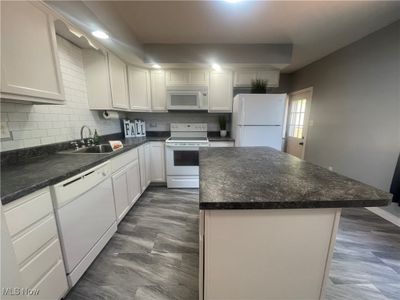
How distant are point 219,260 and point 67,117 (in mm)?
2211

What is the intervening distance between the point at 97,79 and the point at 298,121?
413cm

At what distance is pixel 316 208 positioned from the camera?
787mm

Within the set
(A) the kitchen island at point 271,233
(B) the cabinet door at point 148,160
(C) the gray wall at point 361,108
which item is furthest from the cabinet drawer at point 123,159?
(C) the gray wall at point 361,108

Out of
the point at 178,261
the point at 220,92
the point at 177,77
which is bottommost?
the point at 178,261

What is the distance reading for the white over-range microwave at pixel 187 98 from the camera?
3.13 m

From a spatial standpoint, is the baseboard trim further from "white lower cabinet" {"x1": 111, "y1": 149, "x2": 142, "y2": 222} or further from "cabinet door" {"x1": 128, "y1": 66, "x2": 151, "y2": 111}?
"cabinet door" {"x1": 128, "y1": 66, "x2": 151, "y2": 111}

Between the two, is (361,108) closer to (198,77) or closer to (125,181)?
(198,77)

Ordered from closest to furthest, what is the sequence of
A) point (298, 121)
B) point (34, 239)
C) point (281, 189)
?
point (281, 189), point (34, 239), point (298, 121)

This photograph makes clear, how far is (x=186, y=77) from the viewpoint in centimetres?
322

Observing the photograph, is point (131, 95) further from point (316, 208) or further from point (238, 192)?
point (316, 208)

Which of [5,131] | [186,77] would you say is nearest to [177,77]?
[186,77]

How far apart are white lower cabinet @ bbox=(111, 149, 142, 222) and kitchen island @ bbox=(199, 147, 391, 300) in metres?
1.38

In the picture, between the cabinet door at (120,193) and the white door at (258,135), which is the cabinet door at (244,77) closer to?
the white door at (258,135)

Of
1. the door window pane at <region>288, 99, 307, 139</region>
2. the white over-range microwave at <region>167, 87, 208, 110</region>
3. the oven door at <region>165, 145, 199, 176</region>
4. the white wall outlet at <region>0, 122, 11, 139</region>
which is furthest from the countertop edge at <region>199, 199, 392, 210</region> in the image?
the door window pane at <region>288, 99, 307, 139</region>
